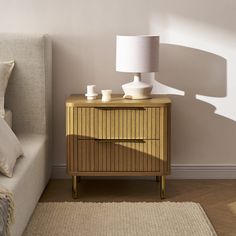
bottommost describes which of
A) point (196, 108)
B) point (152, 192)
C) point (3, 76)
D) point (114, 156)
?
point (152, 192)

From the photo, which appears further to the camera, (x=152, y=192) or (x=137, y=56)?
(x=152, y=192)

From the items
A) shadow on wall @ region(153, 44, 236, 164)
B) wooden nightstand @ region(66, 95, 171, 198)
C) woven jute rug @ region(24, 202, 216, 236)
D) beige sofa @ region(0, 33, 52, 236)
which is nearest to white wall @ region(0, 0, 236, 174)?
shadow on wall @ region(153, 44, 236, 164)

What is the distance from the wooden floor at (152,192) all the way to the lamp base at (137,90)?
67 cm

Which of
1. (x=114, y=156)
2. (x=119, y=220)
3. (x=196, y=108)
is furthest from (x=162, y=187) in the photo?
(x=196, y=108)

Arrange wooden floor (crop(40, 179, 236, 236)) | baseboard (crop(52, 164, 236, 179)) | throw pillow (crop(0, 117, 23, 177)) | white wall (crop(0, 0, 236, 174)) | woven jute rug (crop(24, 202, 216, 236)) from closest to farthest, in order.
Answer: throw pillow (crop(0, 117, 23, 177)) → woven jute rug (crop(24, 202, 216, 236)) → wooden floor (crop(40, 179, 236, 236)) → white wall (crop(0, 0, 236, 174)) → baseboard (crop(52, 164, 236, 179))

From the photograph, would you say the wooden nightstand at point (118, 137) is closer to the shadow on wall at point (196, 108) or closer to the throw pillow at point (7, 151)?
the shadow on wall at point (196, 108)

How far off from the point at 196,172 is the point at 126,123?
0.87 metres

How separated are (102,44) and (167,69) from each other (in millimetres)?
502

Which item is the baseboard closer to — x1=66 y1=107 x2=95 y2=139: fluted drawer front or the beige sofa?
the beige sofa

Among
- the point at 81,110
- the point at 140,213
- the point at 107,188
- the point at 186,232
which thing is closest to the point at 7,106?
the point at 81,110

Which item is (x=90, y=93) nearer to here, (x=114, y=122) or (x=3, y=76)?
(x=114, y=122)

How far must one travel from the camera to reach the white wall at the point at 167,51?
15.3ft

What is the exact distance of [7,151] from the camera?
134 inches

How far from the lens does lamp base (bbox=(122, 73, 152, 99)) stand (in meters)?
4.36
